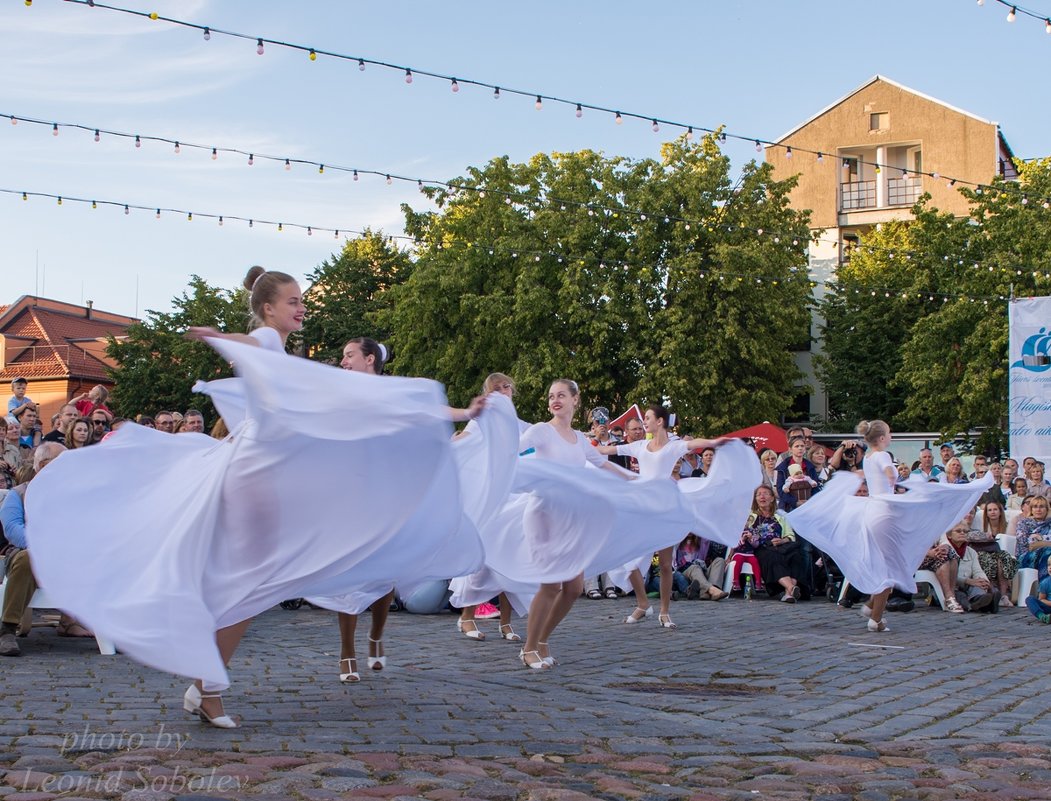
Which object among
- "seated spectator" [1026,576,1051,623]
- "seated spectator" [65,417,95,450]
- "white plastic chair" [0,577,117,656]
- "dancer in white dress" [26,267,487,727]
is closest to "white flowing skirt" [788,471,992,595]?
"seated spectator" [1026,576,1051,623]

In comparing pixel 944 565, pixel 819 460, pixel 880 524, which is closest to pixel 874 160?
pixel 819 460

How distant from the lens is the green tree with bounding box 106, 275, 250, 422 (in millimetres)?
54625

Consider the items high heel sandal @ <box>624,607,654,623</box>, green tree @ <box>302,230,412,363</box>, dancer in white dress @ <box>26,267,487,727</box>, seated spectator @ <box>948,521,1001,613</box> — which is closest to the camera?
dancer in white dress @ <box>26,267,487,727</box>

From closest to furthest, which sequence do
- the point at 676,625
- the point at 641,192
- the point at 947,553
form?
1. the point at 676,625
2. the point at 947,553
3. the point at 641,192

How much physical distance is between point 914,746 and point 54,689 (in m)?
5.01

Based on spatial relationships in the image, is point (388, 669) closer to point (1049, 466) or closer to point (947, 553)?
point (947, 553)

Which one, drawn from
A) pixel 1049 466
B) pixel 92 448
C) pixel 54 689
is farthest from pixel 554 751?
pixel 1049 466

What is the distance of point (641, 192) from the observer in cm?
4103

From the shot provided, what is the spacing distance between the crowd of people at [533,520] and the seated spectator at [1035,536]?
0.08 feet

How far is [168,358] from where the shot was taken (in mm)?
55875

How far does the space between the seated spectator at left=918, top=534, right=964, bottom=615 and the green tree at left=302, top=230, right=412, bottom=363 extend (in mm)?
37482

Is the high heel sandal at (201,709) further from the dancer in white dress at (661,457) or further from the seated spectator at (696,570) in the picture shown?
the seated spectator at (696,570)

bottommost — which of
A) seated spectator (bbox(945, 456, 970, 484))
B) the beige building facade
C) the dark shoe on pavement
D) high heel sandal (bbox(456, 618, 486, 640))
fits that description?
the dark shoe on pavement

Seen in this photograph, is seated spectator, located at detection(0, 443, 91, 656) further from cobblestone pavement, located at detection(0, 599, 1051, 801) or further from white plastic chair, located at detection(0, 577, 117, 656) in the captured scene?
cobblestone pavement, located at detection(0, 599, 1051, 801)
